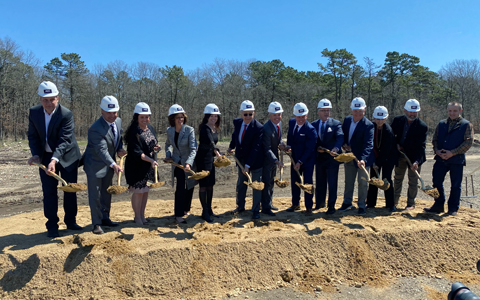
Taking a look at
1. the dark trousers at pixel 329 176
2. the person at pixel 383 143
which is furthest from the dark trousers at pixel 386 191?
the dark trousers at pixel 329 176

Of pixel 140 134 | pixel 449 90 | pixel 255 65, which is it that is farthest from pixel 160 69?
pixel 140 134

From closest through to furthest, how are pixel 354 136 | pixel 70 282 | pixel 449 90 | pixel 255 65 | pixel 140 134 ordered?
pixel 70 282
pixel 140 134
pixel 354 136
pixel 449 90
pixel 255 65

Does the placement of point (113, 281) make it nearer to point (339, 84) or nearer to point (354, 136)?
point (354, 136)

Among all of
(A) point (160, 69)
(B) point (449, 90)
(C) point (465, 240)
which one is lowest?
(C) point (465, 240)

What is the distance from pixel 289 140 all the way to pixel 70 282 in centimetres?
419

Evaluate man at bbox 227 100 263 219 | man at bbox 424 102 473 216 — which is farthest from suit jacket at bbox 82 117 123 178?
man at bbox 424 102 473 216

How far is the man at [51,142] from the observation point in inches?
178

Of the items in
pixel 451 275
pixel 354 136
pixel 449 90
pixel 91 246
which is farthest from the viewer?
pixel 449 90

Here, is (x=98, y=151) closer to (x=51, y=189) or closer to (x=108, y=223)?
(x=51, y=189)

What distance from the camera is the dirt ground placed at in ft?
13.2

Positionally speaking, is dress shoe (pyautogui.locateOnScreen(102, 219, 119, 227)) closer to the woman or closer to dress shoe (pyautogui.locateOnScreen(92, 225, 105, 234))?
dress shoe (pyautogui.locateOnScreen(92, 225, 105, 234))

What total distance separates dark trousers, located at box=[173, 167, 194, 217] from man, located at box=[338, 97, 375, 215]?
3.09 m

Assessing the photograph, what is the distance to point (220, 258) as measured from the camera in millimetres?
4410

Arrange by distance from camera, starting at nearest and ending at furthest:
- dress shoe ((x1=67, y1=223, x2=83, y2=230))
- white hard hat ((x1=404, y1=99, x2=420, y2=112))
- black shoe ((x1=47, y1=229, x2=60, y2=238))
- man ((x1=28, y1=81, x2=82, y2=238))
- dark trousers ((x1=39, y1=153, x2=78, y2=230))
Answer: man ((x1=28, y1=81, x2=82, y2=238))
dark trousers ((x1=39, y1=153, x2=78, y2=230))
black shoe ((x1=47, y1=229, x2=60, y2=238))
dress shoe ((x1=67, y1=223, x2=83, y2=230))
white hard hat ((x1=404, y1=99, x2=420, y2=112))
